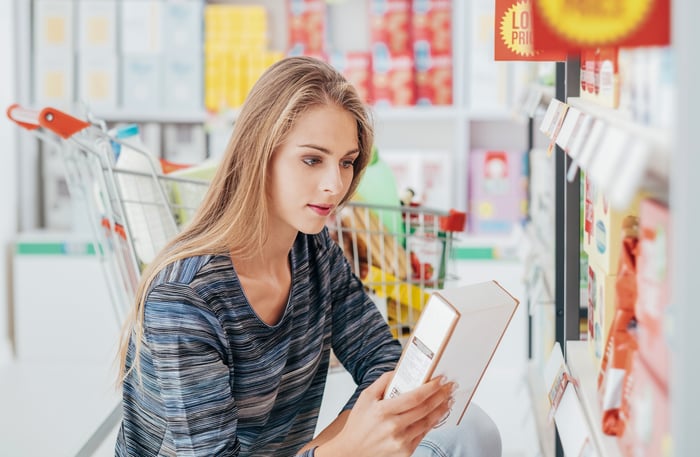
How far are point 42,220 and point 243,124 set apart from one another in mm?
2980

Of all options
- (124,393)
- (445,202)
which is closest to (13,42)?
(445,202)

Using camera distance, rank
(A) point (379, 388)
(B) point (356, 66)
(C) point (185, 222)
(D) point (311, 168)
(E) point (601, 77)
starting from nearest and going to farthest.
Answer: (E) point (601, 77) → (A) point (379, 388) → (D) point (311, 168) → (C) point (185, 222) → (B) point (356, 66)

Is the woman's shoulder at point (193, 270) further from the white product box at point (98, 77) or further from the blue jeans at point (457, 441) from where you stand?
the white product box at point (98, 77)

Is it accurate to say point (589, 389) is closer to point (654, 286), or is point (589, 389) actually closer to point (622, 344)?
point (622, 344)

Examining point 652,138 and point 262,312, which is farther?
point 262,312

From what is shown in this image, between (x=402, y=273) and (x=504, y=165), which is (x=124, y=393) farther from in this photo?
(x=504, y=165)

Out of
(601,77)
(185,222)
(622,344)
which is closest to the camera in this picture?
(622,344)

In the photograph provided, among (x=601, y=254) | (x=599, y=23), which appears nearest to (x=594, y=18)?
(x=599, y=23)

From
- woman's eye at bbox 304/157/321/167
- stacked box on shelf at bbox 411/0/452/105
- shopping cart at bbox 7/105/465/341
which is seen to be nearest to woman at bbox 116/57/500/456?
woman's eye at bbox 304/157/321/167

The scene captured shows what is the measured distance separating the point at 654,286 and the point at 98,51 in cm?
348

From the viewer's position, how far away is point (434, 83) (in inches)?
157

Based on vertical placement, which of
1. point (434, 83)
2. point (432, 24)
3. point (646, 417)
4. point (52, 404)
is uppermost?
point (432, 24)

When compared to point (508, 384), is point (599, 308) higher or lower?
higher

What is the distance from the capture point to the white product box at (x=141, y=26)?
157 inches
